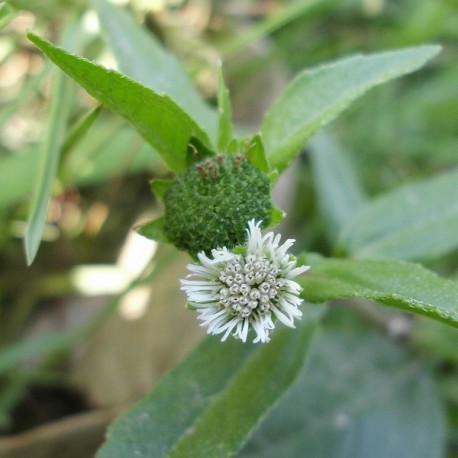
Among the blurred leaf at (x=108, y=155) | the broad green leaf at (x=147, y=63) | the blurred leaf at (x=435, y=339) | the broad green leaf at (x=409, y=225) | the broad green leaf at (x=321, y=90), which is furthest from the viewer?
the blurred leaf at (x=108, y=155)

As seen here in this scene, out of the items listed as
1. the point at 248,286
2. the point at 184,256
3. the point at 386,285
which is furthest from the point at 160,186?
the point at 184,256

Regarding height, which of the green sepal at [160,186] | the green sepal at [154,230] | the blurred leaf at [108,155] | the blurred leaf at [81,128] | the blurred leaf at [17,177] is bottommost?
the green sepal at [154,230]

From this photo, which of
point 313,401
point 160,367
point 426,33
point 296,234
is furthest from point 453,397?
point 426,33

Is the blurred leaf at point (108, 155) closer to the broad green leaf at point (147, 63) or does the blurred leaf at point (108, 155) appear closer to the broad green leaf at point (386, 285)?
the broad green leaf at point (147, 63)

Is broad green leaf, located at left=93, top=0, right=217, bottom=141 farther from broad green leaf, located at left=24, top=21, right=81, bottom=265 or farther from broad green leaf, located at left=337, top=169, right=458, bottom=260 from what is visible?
broad green leaf, located at left=337, top=169, right=458, bottom=260

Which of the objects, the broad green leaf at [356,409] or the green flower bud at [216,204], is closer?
the green flower bud at [216,204]

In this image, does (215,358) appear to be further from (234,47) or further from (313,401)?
(234,47)

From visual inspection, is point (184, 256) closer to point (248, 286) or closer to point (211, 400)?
point (211, 400)

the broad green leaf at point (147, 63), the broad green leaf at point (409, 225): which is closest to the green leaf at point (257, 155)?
the broad green leaf at point (147, 63)
